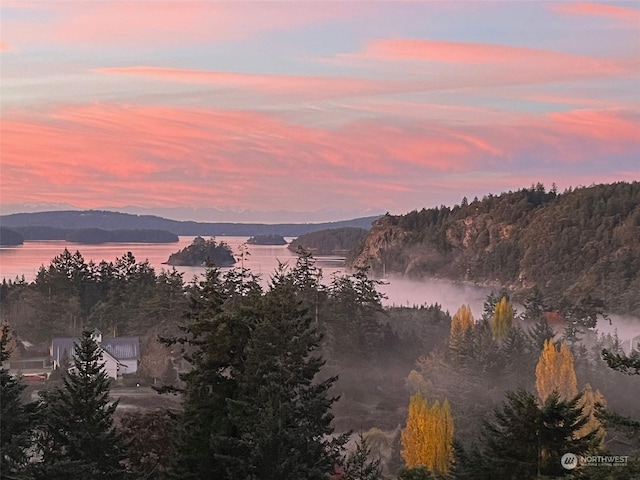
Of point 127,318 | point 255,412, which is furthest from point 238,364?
point 127,318

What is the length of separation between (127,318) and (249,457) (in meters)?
44.5

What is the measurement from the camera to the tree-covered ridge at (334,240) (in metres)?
165

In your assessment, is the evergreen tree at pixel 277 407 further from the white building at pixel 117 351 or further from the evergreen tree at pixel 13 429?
the white building at pixel 117 351

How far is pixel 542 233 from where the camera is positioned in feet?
447

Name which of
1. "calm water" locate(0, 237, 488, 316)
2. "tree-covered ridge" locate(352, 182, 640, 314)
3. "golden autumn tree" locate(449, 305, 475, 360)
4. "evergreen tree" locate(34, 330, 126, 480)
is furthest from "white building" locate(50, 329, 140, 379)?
"tree-covered ridge" locate(352, 182, 640, 314)

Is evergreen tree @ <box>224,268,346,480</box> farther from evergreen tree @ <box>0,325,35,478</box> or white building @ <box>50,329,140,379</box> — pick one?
white building @ <box>50,329,140,379</box>

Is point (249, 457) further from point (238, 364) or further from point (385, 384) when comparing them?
point (385, 384)

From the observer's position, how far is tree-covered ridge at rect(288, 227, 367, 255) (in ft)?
541

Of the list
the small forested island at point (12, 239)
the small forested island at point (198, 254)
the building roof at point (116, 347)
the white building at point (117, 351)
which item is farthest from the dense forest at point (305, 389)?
the small forested island at point (12, 239)

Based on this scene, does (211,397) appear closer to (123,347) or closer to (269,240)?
(123,347)

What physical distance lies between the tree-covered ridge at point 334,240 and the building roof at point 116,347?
106 metres

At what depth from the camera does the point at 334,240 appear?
17262 centimetres

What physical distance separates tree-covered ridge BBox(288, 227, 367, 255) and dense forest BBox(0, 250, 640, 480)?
90665mm

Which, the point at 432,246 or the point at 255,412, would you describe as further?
the point at 432,246
